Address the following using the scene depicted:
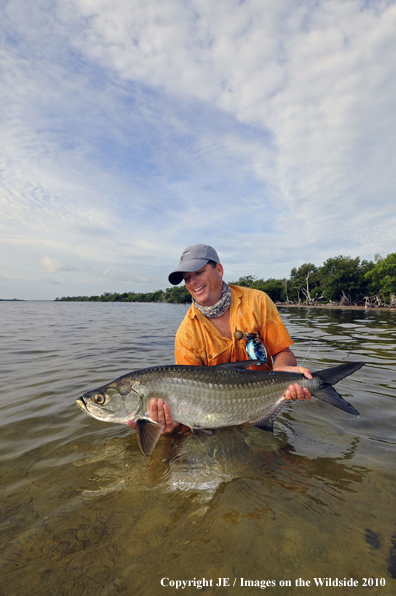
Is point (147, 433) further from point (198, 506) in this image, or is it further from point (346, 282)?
point (346, 282)

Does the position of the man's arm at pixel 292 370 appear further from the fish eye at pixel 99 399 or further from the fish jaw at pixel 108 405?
the fish eye at pixel 99 399

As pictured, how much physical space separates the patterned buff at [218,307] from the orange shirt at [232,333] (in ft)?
0.35

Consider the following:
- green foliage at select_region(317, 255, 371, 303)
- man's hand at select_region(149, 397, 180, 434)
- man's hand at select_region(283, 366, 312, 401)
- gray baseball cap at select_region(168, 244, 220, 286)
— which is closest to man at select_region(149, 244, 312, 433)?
gray baseball cap at select_region(168, 244, 220, 286)

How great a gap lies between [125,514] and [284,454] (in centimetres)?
198

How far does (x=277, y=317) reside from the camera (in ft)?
15.1

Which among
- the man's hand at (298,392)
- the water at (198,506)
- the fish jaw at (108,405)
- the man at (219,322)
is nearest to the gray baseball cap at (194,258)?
the man at (219,322)

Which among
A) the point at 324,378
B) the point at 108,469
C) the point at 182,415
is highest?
the point at 324,378

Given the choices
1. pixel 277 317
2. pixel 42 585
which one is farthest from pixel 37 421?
pixel 277 317

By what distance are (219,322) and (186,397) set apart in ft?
5.34

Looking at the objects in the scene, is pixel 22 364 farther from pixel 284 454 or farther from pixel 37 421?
pixel 284 454

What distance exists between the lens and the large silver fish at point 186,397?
3.40 metres

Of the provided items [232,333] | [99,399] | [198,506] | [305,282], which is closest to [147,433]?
[99,399]

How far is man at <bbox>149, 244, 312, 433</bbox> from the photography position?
4.49 metres

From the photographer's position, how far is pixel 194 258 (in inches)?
176
